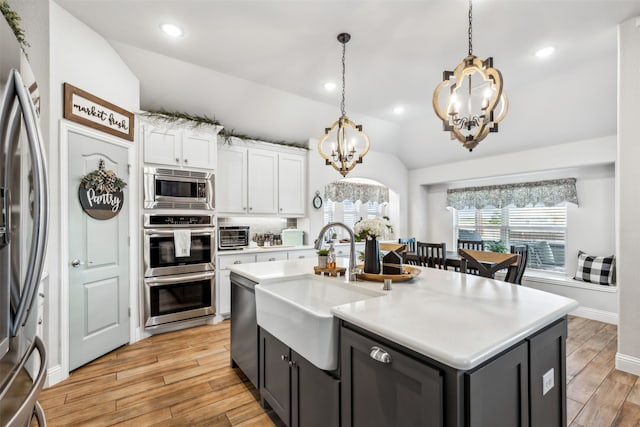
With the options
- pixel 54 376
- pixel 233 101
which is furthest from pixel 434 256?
pixel 54 376

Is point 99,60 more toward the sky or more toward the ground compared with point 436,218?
more toward the sky

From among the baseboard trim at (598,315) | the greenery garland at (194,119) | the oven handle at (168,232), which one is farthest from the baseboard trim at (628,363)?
the greenery garland at (194,119)

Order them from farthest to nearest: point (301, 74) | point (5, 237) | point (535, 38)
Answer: point (301, 74)
point (535, 38)
point (5, 237)

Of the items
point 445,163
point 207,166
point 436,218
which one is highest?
point 445,163

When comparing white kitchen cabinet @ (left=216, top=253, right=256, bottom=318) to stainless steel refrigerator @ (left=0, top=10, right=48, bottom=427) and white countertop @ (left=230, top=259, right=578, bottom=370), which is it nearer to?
white countertop @ (left=230, top=259, right=578, bottom=370)

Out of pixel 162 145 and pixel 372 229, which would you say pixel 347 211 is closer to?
pixel 162 145

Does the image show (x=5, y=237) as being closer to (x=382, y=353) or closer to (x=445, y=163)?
(x=382, y=353)

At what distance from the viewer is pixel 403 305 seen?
4.83 feet

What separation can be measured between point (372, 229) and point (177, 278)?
258 centimetres

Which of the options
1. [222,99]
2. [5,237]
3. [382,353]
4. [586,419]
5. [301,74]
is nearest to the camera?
[5,237]

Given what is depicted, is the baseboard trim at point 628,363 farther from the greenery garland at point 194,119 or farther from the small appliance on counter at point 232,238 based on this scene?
the greenery garland at point 194,119

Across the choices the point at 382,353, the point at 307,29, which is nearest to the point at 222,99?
the point at 307,29

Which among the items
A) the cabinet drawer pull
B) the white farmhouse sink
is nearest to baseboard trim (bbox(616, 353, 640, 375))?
the white farmhouse sink

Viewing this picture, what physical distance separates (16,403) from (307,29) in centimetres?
303
